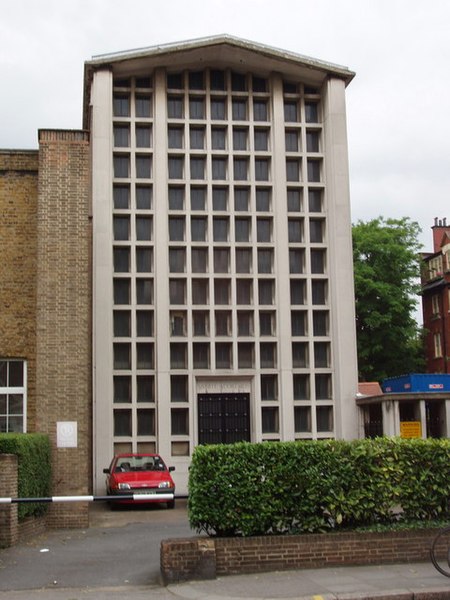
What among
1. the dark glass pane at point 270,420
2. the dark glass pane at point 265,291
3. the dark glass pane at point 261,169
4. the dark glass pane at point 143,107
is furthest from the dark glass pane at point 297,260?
the dark glass pane at point 143,107

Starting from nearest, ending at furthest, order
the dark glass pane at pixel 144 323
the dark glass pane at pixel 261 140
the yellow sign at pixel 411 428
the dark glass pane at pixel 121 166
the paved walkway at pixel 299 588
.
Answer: the paved walkway at pixel 299 588, the yellow sign at pixel 411 428, the dark glass pane at pixel 144 323, the dark glass pane at pixel 121 166, the dark glass pane at pixel 261 140

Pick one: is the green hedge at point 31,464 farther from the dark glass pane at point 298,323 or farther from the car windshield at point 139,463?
the dark glass pane at point 298,323

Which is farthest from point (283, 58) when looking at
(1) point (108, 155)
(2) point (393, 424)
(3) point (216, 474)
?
(3) point (216, 474)

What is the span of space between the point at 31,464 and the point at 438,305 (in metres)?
43.0

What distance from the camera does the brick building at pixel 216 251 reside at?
25062 mm

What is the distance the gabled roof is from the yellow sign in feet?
38.2

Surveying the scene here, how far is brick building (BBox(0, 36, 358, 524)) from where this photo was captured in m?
25.1

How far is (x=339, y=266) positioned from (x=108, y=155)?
8.13 meters

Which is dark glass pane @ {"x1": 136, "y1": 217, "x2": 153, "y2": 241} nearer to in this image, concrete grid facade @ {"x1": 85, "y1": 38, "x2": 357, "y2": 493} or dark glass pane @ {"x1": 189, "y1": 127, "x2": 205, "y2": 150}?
concrete grid facade @ {"x1": 85, "y1": 38, "x2": 357, "y2": 493}

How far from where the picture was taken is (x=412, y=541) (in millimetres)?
11555

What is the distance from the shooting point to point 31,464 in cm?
1645

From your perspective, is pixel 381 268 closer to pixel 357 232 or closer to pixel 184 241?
pixel 357 232

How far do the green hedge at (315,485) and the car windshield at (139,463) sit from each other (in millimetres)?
11269

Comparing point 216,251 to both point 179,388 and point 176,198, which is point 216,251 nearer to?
point 176,198
